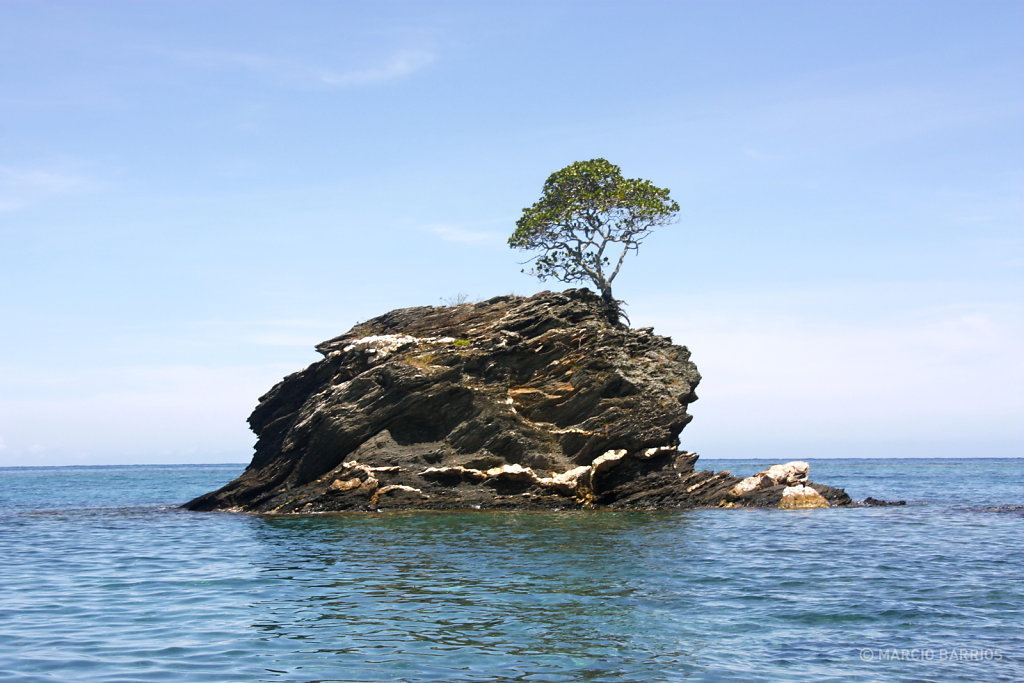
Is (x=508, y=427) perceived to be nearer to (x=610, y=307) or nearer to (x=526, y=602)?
(x=610, y=307)

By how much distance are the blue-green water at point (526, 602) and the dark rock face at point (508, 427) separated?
6.96 metres

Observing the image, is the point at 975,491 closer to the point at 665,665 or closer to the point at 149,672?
the point at 665,665

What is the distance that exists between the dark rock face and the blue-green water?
696 centimetres

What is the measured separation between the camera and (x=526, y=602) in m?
18.8

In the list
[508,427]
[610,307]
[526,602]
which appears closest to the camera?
[526,602]

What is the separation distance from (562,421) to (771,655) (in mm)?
28545

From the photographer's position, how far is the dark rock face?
136 ft

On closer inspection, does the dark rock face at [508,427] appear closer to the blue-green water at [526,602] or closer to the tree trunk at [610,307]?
the tree trunk at [610,307]

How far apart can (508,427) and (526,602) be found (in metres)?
23.2

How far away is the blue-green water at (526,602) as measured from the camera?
1388 centimetres

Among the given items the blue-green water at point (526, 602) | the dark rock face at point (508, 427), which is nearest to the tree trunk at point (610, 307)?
the dark rock face at point (508, 427)

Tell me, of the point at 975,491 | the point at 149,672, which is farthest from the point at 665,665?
the point at 975,491

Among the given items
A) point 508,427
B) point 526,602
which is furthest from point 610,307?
point 526,602

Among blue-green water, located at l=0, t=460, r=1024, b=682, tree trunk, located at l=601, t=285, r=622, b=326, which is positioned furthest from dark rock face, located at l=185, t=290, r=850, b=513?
blue-green water, located at l=0, t=460, r=1024, b=682
